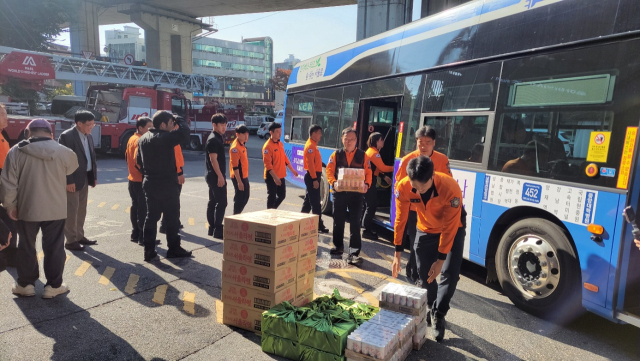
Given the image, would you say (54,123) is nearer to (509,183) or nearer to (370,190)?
(370,190)

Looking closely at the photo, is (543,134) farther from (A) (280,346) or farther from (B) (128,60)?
(B) (128,60)

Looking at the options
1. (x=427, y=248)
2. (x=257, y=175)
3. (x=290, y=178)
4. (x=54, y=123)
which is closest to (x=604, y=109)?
(x=427, y=248)

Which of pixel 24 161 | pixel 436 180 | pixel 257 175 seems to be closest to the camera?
pixel 436 180

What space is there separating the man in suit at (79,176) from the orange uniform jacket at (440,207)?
4.44 metres

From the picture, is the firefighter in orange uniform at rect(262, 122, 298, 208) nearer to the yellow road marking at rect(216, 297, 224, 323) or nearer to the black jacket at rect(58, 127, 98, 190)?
the black jacket at rect(58, 127, 98, 190)

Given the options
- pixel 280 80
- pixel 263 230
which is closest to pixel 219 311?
pixel 263 230

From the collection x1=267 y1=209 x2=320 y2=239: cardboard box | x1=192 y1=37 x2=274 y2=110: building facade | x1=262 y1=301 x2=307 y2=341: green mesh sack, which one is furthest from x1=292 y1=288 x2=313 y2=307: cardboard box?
x1=192 y1=37 x2=274 y2=110: building facade

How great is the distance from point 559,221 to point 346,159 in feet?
8.59

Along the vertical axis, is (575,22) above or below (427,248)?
above

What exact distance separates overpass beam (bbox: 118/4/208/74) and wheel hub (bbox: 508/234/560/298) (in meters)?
42.7

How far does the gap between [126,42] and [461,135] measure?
123195mm

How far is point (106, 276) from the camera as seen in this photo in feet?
15.7

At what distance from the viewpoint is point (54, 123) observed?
15.3m

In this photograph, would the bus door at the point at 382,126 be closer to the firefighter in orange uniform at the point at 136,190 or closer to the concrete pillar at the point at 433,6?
the firefighter in orange uniform at the point at 136,190
